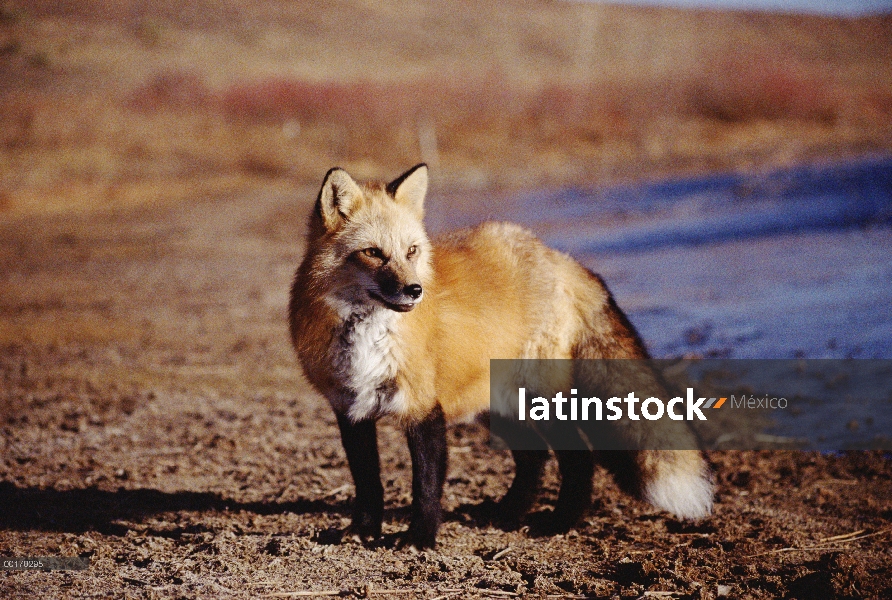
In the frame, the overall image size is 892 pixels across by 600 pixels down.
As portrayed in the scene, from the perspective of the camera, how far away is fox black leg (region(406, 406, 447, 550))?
4.00m

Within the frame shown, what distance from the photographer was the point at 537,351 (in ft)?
14.6

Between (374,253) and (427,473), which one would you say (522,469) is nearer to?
(427,473)

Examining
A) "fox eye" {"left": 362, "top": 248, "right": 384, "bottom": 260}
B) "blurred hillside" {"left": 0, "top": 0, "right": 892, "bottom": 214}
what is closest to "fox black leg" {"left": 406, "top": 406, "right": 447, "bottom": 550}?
"fox eye" {"left": 362, "top": 248, "right": 384, "bottom": 260}

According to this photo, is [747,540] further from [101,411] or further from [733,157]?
[733,157]

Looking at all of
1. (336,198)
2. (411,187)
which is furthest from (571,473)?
(336,198)

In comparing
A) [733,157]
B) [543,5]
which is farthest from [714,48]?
[733,157]

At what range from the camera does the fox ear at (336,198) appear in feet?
13.6

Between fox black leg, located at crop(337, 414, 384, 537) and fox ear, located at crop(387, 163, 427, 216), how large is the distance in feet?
4.28

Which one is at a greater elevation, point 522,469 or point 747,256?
point 747,256

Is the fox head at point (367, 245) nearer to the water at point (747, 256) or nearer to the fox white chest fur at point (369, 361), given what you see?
the fox white chest fur at point (369, 361)

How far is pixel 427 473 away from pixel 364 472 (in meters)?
0.39

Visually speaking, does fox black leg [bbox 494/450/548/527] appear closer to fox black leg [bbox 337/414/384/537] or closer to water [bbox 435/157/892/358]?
fox black leg [bbox 337/414/384/537]

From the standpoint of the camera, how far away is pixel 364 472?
4.20 meters

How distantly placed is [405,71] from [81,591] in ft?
171
